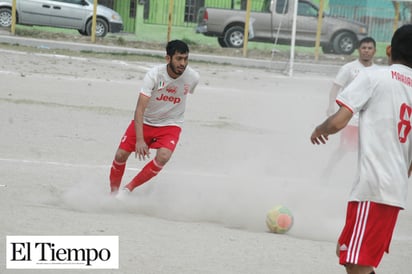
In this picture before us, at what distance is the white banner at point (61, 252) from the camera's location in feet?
19.7

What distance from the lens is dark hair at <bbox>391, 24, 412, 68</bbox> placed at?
492cm

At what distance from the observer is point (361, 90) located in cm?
493

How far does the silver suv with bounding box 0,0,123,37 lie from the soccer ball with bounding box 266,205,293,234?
21.1m

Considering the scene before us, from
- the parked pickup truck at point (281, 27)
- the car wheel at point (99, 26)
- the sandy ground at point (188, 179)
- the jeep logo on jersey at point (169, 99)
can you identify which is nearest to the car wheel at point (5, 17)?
the car wheel at point (99, 26)

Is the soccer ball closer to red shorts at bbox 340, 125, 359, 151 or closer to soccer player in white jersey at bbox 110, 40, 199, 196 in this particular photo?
soccer player in white jersey at bbox 110, 40, 199, 196

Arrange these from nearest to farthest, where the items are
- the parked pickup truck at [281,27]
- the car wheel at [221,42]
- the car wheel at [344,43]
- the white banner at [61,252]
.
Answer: the white banner at [61,252], the parked pickup truck at [281,27], the car wheel at [344,43], the car wheel at [221,42]

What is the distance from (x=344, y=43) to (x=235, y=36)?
3592mm

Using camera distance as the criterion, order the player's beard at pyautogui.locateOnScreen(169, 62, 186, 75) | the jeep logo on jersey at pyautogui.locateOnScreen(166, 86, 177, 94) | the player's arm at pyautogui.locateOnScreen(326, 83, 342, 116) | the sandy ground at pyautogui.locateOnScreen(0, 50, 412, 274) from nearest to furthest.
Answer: the sandy ground at pyautogui.locateOnScreen(0, 50, 412, 274) < the player's beard at pyautogui.locateOnScreen(169, 62, 186, 75) < the jeep logo on jersey at pyautogui.locateOnScreen(166, 86, 177, 94) < the player's arm at pyautogui.locateOnScreen(326, 83, 342, 116)

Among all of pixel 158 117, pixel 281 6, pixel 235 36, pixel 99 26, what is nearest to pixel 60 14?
pixel 99 26

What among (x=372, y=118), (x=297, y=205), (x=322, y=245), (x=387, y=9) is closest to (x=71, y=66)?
(x=387, y=9)

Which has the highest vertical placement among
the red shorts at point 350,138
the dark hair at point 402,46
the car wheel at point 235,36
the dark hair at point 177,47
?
the dark hair at point 402,46

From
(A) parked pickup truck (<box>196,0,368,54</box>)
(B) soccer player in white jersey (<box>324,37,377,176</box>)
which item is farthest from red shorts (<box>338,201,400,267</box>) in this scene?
(A) parked pickup truck (<box>196,0,368,54</box>)

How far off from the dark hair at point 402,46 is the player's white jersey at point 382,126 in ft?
0.19

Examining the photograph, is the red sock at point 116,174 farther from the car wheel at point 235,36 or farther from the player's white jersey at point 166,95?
the car wheel at point 235,36
